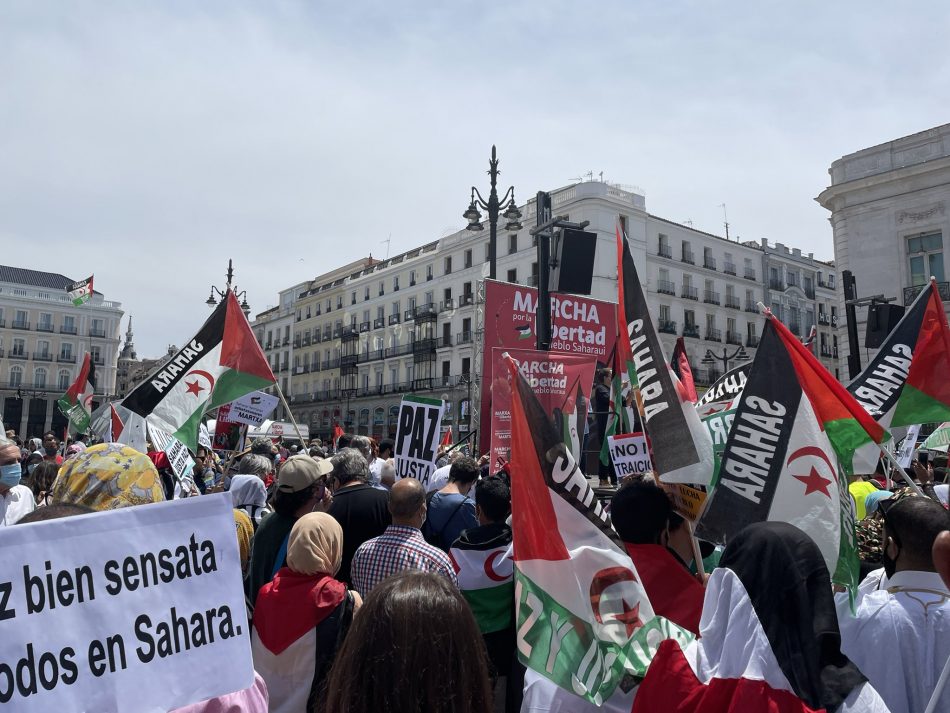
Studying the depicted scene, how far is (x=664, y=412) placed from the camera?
4.11m

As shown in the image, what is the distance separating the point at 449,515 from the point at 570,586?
2946 mm

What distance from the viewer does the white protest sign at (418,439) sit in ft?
27.6

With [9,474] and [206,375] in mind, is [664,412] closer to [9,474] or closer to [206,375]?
[9,474]

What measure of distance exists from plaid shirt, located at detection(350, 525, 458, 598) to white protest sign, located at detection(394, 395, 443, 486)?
4414 mm

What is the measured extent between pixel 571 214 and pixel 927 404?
4259 centimetres

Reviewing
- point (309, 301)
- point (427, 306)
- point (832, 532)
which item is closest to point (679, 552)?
point (832, 532)

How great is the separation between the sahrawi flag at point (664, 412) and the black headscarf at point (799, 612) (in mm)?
1700

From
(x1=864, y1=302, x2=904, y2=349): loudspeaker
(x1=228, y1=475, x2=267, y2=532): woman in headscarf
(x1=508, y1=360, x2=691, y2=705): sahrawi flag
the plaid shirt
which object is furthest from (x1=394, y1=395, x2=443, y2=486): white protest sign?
(x1=864, y1=302, x2=904, y2=349): loudspeaker

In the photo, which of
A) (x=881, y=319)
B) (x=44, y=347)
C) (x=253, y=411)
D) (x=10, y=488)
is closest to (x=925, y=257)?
(x=881, y=319)

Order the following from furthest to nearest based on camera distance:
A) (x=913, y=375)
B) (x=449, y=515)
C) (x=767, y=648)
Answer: (x=913, y=375)
(x=449, y=515)
(x=767, y=648)

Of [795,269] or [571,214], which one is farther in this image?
[795,269]

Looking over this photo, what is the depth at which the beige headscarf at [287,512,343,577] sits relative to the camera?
10.7ft

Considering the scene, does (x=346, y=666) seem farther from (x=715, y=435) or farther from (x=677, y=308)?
(x=677, y=308)

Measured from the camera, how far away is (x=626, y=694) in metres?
2.55
